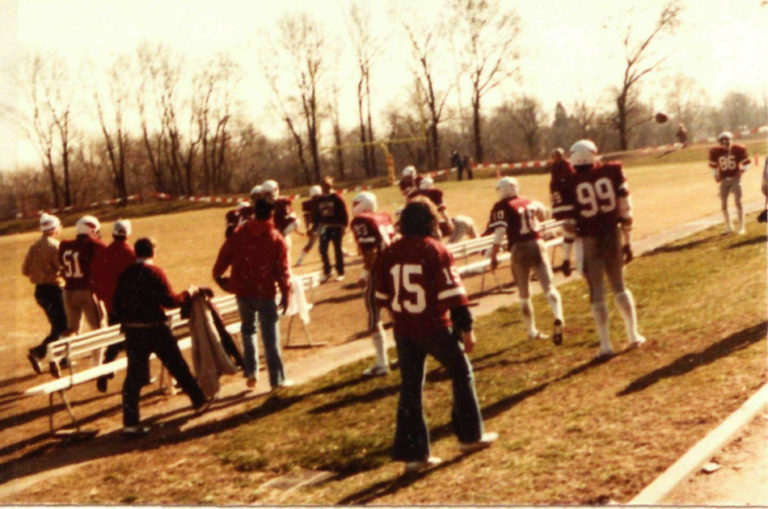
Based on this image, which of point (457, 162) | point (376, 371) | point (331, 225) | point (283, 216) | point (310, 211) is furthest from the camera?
point (331, 225)

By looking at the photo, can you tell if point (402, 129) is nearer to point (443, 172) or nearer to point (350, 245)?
point (443, 172)

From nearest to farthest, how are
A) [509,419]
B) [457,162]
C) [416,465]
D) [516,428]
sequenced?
[416,465]
[516,428]
[509,419]
[457,162]

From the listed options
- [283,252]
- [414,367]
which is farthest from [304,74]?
[414,367]

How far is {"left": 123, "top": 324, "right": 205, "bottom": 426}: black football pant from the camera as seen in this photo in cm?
721

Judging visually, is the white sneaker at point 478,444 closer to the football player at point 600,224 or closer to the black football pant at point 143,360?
the football player at point 600,224

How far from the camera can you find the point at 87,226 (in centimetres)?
870

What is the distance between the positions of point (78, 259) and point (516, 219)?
4070mm

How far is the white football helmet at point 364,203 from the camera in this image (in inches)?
296

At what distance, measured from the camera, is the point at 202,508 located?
→ 5.62 metres

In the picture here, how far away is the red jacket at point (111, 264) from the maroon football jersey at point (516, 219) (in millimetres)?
3168

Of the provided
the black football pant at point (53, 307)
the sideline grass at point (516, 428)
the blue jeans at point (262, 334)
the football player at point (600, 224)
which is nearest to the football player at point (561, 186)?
the football player at point (600, 224)

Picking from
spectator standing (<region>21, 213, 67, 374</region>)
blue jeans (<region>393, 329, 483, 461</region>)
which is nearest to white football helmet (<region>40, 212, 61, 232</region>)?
spectator standing (<region>21, 213, 67, 374</region>)

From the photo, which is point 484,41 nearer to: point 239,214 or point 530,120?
point 530,120

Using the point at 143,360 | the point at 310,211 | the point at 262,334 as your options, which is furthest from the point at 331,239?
the point at 143,360
